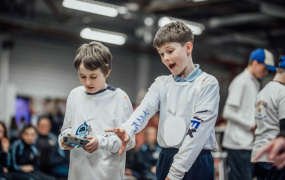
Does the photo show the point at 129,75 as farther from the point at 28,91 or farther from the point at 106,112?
the point at 106,112

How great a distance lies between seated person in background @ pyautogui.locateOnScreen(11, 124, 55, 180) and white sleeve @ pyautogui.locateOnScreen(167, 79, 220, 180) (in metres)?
4.32

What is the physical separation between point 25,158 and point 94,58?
13.6 ft

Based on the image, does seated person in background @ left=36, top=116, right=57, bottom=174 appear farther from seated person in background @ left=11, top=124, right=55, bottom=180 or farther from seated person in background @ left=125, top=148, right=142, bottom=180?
seated person in background @ left=125, top=148, right=142, bottom=180

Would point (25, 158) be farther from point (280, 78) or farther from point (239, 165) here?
point (280, 78)

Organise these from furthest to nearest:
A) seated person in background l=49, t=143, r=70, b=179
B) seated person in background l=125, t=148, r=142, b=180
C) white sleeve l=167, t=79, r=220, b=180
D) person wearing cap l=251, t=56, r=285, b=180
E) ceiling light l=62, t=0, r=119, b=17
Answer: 1. ceiling light l=62, t=0, r=119, b=17
2. seated person in background l=125, t=148, r=142, b=180
3. seated person in background l=49, t=143, r=70, b=179
4. person wearing cap l=251, t=56, r=285, b=180
5. white sleeve l=167, t=79, r=220, b=180

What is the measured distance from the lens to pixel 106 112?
284cm

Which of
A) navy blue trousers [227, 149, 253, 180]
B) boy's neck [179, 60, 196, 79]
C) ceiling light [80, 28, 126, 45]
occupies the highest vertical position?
ceiling light [80, 28, 126, 45]

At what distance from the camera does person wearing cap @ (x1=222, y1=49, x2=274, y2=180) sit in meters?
4.21

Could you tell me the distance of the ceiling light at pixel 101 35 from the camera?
12859 mm

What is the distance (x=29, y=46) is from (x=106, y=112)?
41.2ft

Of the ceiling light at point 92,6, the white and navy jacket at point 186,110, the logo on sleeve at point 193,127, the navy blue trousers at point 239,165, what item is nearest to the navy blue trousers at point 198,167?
the white and navy jacket at point 186,110

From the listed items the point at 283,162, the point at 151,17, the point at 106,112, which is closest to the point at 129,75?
the point at 151,17

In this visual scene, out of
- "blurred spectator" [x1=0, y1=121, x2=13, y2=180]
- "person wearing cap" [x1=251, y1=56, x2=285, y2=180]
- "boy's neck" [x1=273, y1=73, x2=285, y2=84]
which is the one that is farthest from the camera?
"blurred spectator" [x1=0, y1=121, x2=13, y2=180]

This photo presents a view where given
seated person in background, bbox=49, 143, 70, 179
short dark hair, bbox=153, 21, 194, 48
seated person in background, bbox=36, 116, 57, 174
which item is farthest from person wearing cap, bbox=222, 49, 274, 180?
seated person in background, bbox=36, 116, 57, 174
